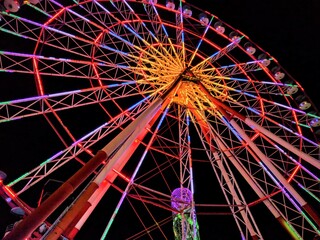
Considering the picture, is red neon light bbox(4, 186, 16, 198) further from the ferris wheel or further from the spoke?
the spoke

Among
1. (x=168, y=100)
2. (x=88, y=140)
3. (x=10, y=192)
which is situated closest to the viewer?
(x=10, y=192)

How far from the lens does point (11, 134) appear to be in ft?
66.6

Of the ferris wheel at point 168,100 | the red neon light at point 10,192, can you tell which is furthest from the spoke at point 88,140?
the red neon light at point 10,192

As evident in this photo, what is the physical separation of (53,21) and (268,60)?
1006 cm

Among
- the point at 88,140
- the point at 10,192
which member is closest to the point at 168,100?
the point at 88,140

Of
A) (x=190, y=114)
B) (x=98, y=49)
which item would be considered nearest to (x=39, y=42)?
(x=98, y=49)

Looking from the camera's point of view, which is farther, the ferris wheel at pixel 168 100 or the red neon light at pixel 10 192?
the ferris wheel at pixel 168 100

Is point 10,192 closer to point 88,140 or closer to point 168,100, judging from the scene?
point 88,140

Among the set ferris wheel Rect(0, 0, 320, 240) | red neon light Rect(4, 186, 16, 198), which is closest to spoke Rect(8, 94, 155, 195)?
ferris wheel Rect(0, 0, 320, 240)

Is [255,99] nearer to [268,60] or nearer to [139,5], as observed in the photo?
[268,60]

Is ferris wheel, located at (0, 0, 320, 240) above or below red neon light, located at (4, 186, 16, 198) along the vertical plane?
above

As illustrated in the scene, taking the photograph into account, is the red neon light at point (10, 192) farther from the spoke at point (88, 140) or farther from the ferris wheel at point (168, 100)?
the spoke at point (88, 140)

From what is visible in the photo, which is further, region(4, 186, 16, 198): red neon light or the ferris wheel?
the ferris wheel

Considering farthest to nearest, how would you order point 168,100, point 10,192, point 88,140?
point 168,100, point 88,140, point 10,192
